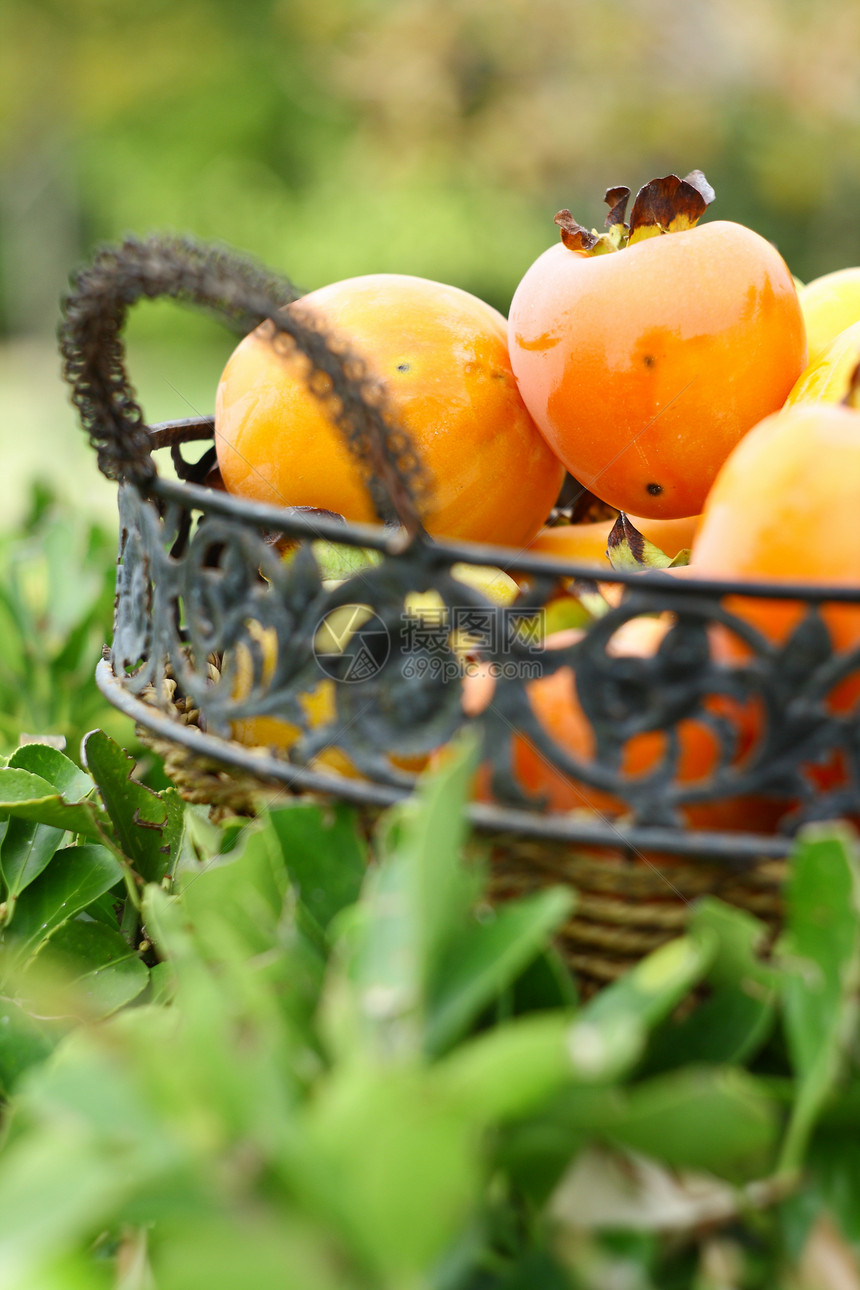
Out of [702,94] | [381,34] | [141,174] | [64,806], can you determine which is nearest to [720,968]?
[64,806]

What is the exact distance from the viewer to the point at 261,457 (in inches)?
28.0

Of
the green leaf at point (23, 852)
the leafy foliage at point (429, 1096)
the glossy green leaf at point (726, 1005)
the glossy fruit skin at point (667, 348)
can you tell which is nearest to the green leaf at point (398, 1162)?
the leafy foliage at point (429, 1096)

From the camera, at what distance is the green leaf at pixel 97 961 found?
1.97 feet

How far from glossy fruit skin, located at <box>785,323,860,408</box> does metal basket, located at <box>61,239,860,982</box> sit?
0.77ft

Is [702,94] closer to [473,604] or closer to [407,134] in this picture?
[407,134]

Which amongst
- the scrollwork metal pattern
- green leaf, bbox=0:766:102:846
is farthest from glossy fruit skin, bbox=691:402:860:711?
green leaf, bbox=0:766:102:846

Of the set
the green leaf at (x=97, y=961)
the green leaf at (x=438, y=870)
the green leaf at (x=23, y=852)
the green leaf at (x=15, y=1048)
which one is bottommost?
the green leaf at (x=97, y=961)

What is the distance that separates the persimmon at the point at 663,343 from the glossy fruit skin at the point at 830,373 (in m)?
0.02

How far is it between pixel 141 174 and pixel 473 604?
10498mm

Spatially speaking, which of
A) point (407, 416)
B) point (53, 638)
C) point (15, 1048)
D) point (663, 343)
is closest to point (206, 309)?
point (407, 416)

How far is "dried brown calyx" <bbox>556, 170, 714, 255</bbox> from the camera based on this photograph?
702 mm

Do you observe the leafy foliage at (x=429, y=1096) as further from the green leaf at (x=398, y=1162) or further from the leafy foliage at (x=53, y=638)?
the leafy foliage at (x=53, y=638)

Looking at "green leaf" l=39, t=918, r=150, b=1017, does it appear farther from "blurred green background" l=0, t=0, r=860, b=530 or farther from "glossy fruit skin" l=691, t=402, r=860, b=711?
"blurred green background" l=0, t=0, r=860, b=530

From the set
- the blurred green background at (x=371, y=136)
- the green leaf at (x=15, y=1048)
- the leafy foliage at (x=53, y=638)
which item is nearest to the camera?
the green leaf at (x=15, y=1048)
